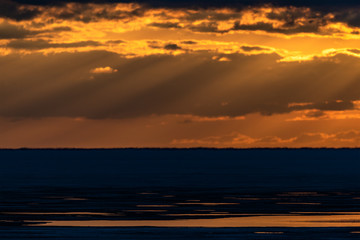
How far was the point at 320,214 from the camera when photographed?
58594 millimetres

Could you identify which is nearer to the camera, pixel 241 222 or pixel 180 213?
pixel 241 222

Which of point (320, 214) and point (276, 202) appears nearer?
point (320, 214)

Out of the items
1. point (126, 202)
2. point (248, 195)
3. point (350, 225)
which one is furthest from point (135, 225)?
point (248, 195)

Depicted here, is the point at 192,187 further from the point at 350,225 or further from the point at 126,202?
the point at 350,225

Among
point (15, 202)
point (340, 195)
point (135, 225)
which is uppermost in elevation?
point (340, 195)
